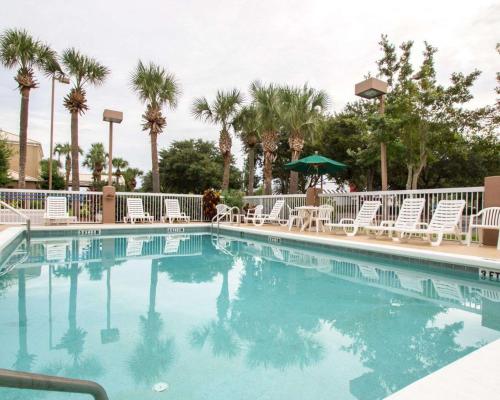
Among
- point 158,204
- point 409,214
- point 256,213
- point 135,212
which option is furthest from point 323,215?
point 158,204

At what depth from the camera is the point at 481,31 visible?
1373 centimetres

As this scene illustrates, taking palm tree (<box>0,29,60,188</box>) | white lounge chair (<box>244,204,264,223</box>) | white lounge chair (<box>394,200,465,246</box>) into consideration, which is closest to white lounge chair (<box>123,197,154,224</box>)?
white lounge chair (<box>244,204,264,223</box>)

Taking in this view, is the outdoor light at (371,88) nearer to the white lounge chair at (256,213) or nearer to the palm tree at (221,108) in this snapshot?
the white lounge chair at (256,213)

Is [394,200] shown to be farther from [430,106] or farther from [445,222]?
[430,106]

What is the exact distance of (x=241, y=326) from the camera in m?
3.54

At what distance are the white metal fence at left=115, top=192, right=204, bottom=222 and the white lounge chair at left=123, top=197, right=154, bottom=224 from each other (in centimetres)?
55

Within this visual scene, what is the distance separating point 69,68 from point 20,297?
48.2 feet

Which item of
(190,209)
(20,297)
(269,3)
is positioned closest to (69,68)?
(190,209)

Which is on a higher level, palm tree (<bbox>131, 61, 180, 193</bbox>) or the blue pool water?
palm tree (<bbox>131, 61, 180, 193</bbox>)

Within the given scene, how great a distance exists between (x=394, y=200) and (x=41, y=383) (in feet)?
31.8

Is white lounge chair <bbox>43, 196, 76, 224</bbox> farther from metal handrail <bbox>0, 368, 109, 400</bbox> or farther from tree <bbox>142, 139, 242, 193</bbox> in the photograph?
tree <bbox>142, 139, 242, 193</bbox>

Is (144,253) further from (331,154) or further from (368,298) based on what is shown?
(331,154)

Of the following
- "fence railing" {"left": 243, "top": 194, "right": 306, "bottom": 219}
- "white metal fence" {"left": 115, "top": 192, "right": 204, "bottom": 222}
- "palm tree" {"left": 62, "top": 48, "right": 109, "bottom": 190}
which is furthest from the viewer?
"palm tree" {"left": 62, "top": 48, "right": 109, "bottom": 190}

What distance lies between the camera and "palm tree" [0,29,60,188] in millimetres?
15375
